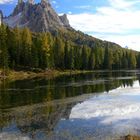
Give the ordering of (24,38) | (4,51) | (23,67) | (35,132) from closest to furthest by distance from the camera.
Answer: (35,132), (4,51), (23,67), (24,38)

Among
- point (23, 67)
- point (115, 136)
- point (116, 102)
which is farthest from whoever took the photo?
point (23, 67)

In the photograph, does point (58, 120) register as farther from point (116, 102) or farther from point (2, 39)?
point (2, 39)

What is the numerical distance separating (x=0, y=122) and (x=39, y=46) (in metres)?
106

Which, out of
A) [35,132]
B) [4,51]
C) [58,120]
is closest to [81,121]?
[58,120]

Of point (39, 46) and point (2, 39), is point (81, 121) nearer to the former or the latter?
point (2, 39)

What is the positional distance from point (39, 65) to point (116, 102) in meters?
91.1

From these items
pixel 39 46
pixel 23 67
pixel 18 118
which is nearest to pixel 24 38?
pixel 39 46

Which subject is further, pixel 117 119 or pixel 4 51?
pixel 4 51

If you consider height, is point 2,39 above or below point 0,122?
above

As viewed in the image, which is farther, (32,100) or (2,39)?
(2,39)

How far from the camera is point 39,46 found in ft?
468

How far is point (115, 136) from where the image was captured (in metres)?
30.2

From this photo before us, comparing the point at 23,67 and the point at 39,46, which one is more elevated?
the point at 39,46

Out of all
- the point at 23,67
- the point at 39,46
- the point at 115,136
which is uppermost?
the point at 39,46
